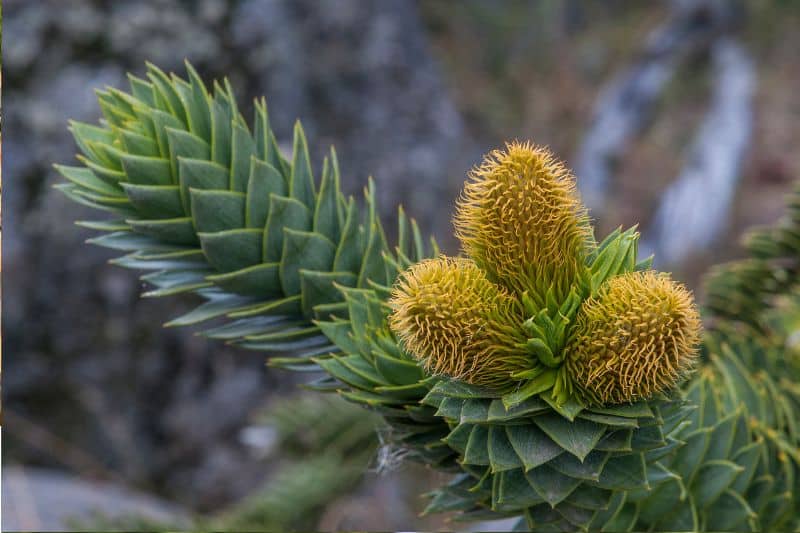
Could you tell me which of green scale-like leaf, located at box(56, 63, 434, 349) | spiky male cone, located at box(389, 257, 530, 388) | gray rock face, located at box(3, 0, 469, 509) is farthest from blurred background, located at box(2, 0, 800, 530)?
spiky male cone, located at box(389, 257, 530, 388)

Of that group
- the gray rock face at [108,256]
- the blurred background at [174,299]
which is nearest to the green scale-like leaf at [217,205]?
the blurred background at [174,299]

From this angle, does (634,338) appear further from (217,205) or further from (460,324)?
(217,205)

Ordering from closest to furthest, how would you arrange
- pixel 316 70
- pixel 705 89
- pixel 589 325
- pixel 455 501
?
pixel 589 325 < pixel 455 501 < pixel 316 70 < pixel 705 89

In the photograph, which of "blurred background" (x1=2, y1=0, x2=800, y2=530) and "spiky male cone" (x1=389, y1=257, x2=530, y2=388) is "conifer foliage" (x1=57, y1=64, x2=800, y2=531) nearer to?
"spiky male cone" (x1=389, y1=257, x2=530, y2=388)

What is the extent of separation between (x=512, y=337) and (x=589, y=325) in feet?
0.25

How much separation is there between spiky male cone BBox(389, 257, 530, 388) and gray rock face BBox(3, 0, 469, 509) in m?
2.23

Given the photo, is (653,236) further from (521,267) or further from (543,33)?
(521,267)

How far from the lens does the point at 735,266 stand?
1.34 meters

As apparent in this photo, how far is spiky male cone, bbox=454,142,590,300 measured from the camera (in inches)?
26.6

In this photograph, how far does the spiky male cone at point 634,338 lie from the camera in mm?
628

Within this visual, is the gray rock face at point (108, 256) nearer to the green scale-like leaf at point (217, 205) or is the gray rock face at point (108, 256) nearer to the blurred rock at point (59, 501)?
the blurred rock at point (59, 501)

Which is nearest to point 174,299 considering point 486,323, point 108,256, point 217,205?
point 108,256

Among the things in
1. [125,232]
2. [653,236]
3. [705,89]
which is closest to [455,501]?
[125,232]

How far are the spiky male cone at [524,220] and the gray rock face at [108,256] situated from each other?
2230mm
